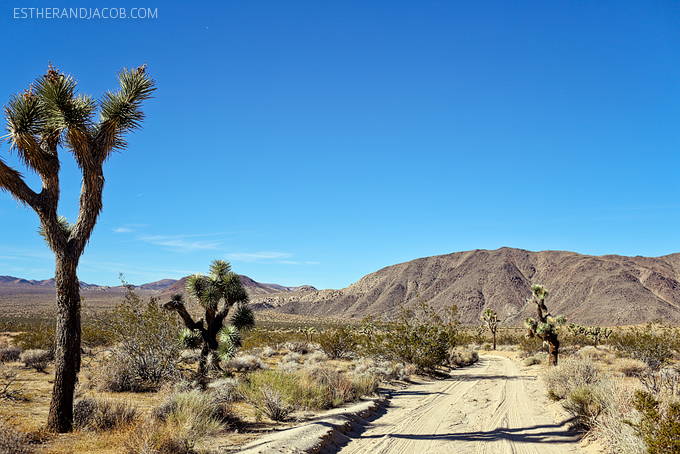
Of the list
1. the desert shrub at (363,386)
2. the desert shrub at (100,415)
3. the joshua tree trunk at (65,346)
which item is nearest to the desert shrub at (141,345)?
the desert shrub at (100,415)

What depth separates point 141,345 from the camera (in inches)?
523

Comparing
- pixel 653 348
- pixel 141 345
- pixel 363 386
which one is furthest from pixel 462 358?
pixel 141 345

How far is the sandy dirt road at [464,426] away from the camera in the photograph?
7.72m

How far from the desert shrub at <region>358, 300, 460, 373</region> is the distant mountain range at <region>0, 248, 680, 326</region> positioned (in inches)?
1929

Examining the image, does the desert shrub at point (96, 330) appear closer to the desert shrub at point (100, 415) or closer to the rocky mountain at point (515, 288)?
the desert shrub at point (100, 415)

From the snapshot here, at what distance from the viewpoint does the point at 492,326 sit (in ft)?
170

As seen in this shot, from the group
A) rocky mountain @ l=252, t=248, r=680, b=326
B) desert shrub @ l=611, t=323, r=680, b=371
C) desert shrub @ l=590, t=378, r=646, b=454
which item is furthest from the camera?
rocky mountain @ l=252, t=248, r=680, b=326

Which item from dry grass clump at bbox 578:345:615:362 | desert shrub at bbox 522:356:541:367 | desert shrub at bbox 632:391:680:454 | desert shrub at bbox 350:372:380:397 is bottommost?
desert shrub at bbox 522:356:541:367

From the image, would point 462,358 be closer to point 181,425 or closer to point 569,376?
point 569,376

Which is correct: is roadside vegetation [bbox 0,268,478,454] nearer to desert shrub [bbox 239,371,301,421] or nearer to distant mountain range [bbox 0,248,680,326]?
desert shrub [bbox 239,371,301,421]

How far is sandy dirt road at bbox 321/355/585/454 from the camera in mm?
7719

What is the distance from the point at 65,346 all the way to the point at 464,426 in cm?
900

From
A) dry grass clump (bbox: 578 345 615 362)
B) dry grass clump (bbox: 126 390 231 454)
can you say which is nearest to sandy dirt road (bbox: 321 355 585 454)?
dry grass clump (bbox: 126 390 231 454)

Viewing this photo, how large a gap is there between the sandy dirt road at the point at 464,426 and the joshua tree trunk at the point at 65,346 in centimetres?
506
